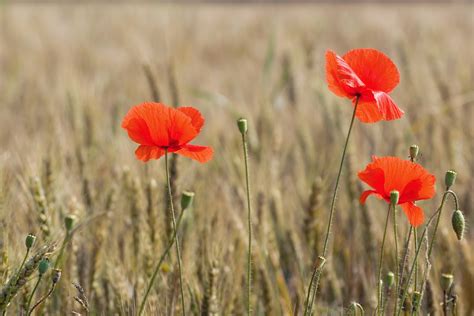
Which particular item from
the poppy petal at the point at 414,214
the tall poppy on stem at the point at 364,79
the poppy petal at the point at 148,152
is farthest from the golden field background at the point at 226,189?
the tall poppy on stem at the point at 364,79

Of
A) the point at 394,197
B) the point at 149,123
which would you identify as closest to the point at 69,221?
the point at 149,123

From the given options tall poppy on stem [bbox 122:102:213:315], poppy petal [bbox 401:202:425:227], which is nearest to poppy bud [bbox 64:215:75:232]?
tall poppy on stem [bbox 122:102:213:315]

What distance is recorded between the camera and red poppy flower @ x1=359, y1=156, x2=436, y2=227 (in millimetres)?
827

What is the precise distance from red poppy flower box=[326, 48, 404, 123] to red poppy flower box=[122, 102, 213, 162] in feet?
0.61

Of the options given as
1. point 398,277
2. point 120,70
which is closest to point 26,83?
point 120,70

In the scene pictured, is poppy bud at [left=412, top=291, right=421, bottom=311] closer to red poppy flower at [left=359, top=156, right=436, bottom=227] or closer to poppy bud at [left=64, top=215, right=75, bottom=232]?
red poppy flower at [left=359, top=156, right=436, bottom=227]

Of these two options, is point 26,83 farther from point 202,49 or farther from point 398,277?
point 398,277

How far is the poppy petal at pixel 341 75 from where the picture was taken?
862 millimetres

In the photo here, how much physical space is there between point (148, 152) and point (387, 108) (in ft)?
1.03

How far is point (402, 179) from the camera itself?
0.84 m

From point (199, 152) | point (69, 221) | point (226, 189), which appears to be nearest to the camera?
point (69, 221)

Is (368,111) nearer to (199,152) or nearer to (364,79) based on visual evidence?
(364,79)

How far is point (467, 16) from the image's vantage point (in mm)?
7340

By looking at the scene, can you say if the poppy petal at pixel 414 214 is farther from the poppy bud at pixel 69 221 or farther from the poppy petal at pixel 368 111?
the poppy bud at pixel 69 221
